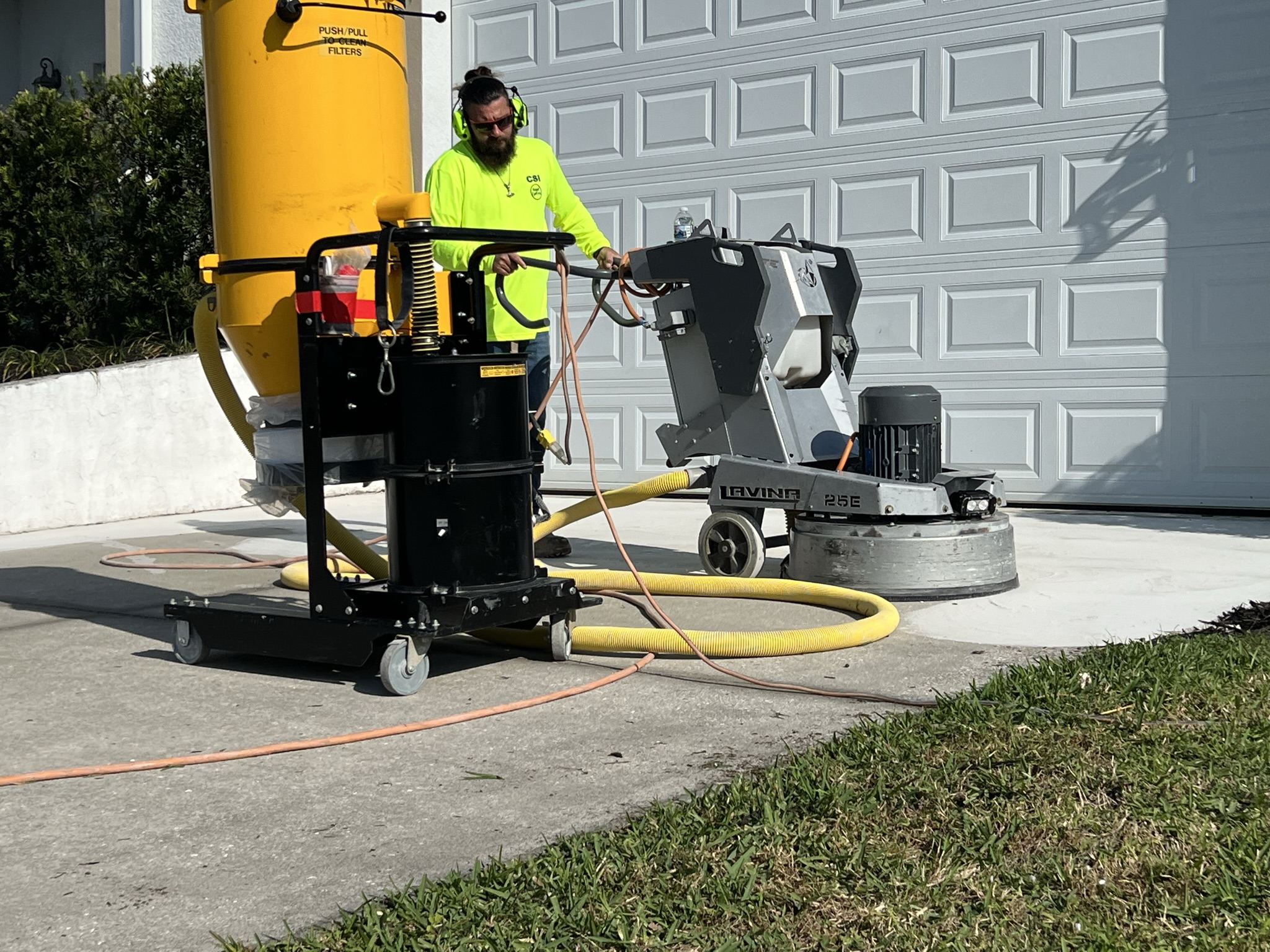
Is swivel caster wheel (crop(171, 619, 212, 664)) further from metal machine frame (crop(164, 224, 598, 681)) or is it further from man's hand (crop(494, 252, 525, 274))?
man's hand (crop(494, 252, 525, 274))

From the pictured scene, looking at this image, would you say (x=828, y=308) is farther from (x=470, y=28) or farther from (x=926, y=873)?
(x=470, y=28)

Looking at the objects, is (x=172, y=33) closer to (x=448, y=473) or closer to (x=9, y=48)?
(x=9, y=48)

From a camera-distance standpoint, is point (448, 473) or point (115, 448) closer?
point (448, 473)

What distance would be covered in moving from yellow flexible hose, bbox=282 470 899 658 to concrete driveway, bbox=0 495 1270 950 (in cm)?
5

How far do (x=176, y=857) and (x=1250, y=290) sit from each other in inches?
261

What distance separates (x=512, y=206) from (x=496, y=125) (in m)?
0.36

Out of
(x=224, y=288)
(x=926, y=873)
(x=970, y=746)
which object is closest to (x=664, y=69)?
(x=224, y=288)

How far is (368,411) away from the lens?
3.68m

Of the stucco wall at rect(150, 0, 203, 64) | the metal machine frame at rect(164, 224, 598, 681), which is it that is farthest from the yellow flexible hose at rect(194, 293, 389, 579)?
the stucco wall at rect(150, 0, 203, 64)

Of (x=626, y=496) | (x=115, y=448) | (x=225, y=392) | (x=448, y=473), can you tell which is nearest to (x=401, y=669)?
(x=448, y=473)

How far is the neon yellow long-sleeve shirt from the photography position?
529cm

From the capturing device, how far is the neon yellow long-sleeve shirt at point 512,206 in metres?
5.29

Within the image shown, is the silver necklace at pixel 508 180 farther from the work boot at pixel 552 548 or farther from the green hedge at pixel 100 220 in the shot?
the green hedge at pixel 100 220

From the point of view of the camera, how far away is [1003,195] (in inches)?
317
